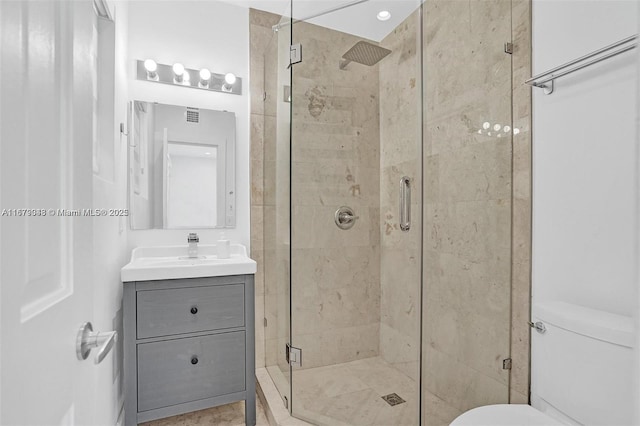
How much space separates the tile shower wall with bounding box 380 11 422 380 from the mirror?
1.03 metres

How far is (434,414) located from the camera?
65.3 inches

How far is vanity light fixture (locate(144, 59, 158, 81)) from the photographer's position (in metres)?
1.96

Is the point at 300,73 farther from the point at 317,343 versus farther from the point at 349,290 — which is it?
the point at 317,343

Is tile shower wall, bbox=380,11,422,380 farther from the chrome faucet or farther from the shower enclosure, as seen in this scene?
the chrome faucet

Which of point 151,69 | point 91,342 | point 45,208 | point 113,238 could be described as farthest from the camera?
point 151,69

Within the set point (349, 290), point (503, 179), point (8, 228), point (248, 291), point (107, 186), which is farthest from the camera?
point (349, 290)

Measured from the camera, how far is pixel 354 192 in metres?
1.81

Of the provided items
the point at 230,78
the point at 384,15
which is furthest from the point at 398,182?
the point at 230,78

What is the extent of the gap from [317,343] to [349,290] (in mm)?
344

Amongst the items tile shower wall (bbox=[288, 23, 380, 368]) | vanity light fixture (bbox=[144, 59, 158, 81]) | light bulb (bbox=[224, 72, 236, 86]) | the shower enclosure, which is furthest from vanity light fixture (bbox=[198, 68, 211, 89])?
tile shower wall (bbox=[288, 23, 380, 368])
